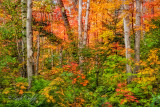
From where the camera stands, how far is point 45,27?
889cm

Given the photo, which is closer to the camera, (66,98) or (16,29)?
(66,98)

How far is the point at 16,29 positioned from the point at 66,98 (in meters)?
4.56

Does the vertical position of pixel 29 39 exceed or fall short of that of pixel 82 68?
it exceeds it

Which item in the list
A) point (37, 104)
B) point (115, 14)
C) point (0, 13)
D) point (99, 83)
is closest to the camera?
point (37, 104)

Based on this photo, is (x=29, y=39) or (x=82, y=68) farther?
(x=82, y=68)

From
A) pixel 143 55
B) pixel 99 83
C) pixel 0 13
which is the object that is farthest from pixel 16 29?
pixel 143 55

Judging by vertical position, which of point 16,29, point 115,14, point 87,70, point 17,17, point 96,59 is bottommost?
point 87,70

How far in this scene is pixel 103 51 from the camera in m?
7.12

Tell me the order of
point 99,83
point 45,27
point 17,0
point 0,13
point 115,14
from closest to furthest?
point 99,83, point 0,13, point 17,0, point 45,27, point 115,14

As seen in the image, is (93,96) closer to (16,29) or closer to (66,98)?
(66,98)

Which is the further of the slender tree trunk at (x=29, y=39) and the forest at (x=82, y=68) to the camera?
the slender tree trunk at (x=29, y=39)

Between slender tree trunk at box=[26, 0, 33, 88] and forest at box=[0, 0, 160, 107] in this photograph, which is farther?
slender tree trunk at box=[26, 0, 33, 88]

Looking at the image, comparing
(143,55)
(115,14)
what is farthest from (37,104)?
(115,14)

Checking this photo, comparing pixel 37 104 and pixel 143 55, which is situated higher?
pixel 143 55
